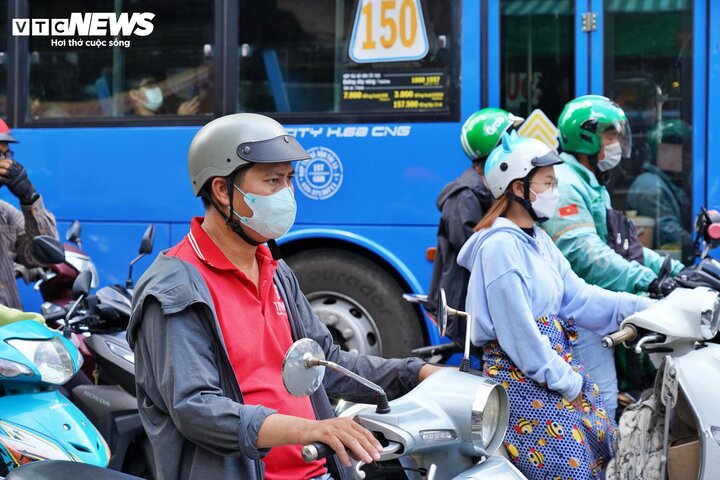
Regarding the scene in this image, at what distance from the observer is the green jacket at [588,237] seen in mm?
4461

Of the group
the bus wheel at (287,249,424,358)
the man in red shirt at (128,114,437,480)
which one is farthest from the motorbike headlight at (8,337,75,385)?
the bus wheel at (287,249,424,358)

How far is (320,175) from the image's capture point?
6.54m

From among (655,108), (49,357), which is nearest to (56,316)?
(49,357)

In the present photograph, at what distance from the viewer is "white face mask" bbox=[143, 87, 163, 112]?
271 inches

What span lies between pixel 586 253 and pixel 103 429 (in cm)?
234

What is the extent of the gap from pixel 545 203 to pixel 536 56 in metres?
2.65

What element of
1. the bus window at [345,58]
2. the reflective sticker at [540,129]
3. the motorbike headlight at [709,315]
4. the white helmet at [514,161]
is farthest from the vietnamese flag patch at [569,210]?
the bus window at [345,58]

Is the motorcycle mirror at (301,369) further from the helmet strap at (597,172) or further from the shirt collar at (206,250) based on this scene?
the helmet strap at (597,172)

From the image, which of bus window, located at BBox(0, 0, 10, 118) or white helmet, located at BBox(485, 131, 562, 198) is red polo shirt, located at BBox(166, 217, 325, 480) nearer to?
white helmet, located at BBox(485, 131, 562, 198)

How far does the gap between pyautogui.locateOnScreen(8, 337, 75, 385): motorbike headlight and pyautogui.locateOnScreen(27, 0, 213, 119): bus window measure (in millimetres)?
3021

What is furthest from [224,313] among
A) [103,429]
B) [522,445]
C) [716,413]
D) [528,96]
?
[528,96]

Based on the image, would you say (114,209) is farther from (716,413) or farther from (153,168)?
(716,413)

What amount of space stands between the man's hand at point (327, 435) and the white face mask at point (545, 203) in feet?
6.06

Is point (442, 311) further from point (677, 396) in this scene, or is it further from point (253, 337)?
point (677, 396)
